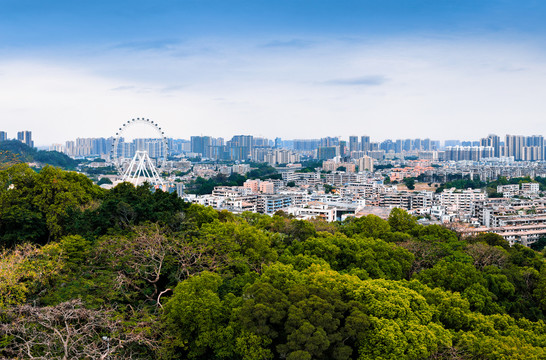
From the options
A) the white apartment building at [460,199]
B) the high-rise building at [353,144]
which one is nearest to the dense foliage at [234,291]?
the white apartment building at [460,199]

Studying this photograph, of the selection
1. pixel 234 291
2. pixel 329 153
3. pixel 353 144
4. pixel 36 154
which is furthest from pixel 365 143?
pixel 234 291

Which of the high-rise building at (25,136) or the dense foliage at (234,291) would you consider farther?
the high-rise building at (25,136)

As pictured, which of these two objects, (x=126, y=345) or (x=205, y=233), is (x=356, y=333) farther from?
(x=205, y=233)

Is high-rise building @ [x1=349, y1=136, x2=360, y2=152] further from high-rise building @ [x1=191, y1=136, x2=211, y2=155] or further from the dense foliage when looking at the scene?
the dense foliage

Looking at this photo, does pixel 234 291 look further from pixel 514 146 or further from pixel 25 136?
pixel 514 146

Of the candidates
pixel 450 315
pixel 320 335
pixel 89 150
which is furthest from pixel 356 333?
pixel 89 150

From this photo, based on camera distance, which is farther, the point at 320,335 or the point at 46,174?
the point at 46,174

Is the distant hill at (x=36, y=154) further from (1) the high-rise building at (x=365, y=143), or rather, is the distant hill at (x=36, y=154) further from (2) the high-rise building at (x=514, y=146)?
(2) the high-rise building at (x=514, y=146)

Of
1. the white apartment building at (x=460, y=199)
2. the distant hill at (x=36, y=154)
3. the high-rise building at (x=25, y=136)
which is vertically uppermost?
the high-rise building at (x=25, y=136)
